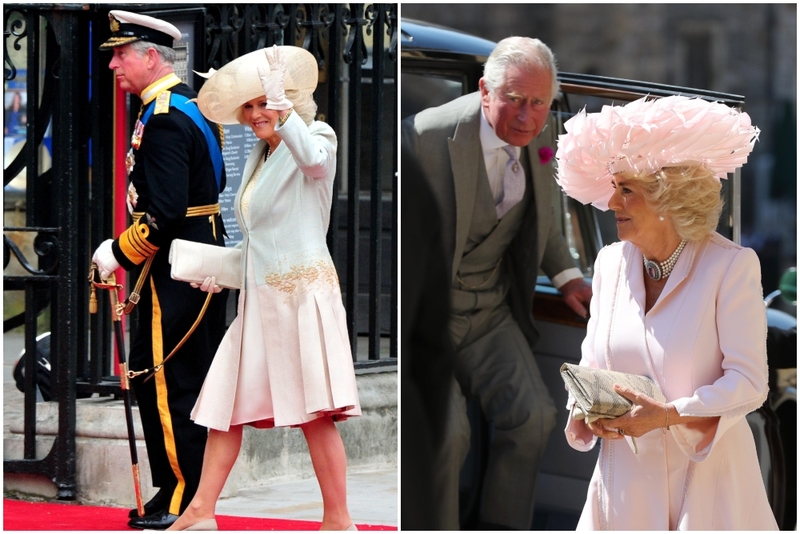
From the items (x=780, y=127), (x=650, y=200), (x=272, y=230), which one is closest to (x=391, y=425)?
(x=272, y=230)

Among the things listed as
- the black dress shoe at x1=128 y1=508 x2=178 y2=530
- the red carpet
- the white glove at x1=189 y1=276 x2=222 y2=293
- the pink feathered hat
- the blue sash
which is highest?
the blue sash

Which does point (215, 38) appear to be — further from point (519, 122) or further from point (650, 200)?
point (650, 200)

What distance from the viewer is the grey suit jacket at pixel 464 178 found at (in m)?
4.54

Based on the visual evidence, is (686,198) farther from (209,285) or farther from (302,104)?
(209,285)

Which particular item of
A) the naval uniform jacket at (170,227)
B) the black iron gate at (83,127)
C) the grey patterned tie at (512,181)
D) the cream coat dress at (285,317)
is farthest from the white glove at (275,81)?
the black iron gate at (83,127)

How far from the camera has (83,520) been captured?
516 cm

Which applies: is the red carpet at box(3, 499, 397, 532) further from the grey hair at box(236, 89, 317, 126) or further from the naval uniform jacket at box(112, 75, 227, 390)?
the grey hair at box(236, 89, 317, 126)

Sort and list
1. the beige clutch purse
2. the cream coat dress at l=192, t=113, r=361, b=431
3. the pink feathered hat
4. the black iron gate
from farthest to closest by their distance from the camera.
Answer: the black iron gate → the cream coat dress at l=192, t=113, r=361, b=431 → the pink feathered hat → the beige clutch purse

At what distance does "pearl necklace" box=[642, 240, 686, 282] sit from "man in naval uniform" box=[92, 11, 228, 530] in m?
1.89

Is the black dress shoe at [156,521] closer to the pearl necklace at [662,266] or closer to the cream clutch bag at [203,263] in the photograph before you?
the cream clutch bag at [203,263]

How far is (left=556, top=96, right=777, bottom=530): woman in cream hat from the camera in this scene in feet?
10.9

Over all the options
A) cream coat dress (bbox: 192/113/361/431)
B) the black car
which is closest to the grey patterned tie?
the black car

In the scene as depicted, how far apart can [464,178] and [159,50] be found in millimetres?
1297

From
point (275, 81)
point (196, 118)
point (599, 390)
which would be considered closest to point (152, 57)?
point (196, 118)
